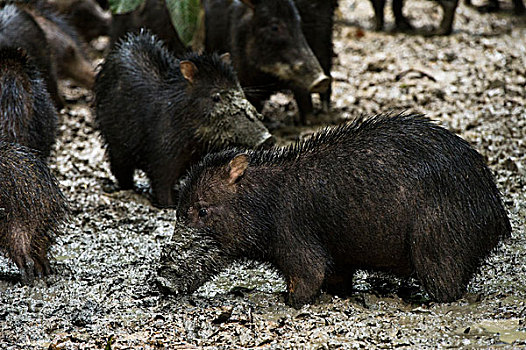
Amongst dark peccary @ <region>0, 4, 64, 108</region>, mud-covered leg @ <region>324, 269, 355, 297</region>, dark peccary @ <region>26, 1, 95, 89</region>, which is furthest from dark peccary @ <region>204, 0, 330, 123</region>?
Answer: mud-covered leg @ <region>324, 269, 355, 297</region>

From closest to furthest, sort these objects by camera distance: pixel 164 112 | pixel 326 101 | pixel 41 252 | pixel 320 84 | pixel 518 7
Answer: pixel 41 252 < pixel 164 112 < pixel 320 84 < pixel 326 101 < pixel 518 7

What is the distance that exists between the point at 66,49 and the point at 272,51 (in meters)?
2.97

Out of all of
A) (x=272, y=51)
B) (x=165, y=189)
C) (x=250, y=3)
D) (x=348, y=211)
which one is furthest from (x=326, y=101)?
(x=348, y=211)

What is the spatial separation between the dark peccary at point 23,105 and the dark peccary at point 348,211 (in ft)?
6.29

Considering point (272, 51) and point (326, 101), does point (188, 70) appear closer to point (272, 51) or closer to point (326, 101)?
point (272, 51)

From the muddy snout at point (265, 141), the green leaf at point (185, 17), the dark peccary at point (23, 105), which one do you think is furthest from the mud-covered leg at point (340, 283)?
the green leaf at point (185, 17)

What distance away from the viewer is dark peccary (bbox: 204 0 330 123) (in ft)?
23.9

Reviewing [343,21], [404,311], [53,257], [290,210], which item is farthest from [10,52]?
[343,21]

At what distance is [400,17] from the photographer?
1073 cm

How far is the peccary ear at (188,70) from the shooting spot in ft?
19.3

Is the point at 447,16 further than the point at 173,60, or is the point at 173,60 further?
the point at 447,16

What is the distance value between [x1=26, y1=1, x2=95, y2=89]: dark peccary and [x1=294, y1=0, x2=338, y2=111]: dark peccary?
109 inches

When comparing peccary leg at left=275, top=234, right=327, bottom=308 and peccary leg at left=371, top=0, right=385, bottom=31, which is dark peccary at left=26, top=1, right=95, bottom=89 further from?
peccary leg at left=275, top=234, right=327, bottom=308

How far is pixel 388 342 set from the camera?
12.8 ft
